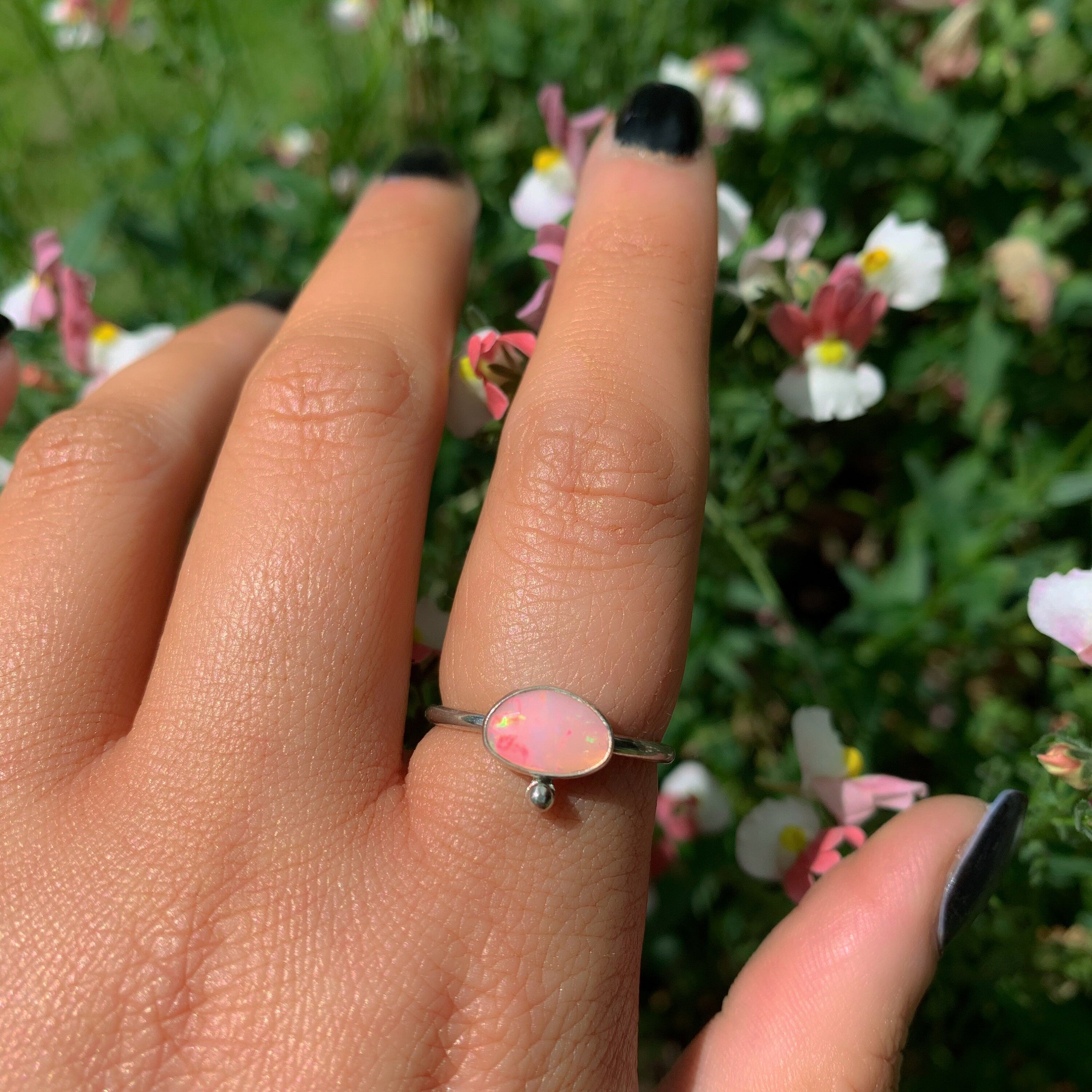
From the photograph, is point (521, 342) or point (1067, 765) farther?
point (521, 342)

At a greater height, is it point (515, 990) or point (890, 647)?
point (515, 990)

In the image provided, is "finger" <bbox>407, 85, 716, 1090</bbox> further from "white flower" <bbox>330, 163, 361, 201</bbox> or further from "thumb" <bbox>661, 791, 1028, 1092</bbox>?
"white flower" <bbox>330, 163, 361, 201</bbox>

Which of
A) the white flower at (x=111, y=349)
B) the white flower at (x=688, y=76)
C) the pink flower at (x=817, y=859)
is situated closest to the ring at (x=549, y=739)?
the pink flower at (x=817, y=859)

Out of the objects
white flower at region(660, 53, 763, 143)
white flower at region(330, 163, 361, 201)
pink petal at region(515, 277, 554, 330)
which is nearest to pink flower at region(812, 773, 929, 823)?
pink petal at region(515, 277, 554, 330)

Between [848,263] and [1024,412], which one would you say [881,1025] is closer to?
[848,263]

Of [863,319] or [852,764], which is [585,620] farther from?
[863,319]

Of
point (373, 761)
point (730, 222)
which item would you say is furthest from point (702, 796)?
point (730, 222)

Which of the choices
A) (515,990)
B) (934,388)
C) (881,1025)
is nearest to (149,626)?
(515,990)
